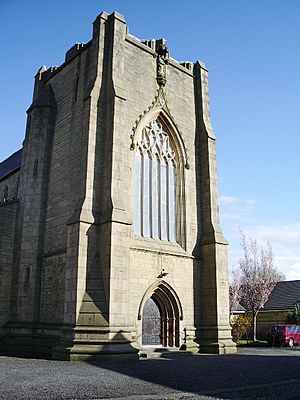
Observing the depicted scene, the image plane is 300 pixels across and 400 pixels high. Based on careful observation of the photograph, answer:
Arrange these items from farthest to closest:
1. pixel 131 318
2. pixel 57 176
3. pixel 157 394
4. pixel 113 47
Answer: pixel 57 176 < pixel 113 47 < pixel 131 318 < pixel 157 394

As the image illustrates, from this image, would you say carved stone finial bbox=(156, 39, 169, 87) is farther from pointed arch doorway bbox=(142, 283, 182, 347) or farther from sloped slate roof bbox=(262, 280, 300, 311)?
sloped slate roof bbox=(262, 280, 300, 311)

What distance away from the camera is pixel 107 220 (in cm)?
1505

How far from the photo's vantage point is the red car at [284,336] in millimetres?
25781

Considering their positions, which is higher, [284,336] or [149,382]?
[284,336]

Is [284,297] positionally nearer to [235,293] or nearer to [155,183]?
[235,293]

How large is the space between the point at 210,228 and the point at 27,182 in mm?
8969

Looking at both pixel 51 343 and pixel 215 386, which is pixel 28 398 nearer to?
pixel 215 386

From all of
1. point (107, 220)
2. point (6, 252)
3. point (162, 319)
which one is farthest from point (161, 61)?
point (162, 319)

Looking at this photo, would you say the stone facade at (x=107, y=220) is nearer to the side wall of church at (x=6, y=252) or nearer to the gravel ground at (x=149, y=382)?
the side wall of church at (x=6, y=252)

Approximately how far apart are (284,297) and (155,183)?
25.6 m

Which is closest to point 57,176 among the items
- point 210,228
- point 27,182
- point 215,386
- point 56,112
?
point 27,182

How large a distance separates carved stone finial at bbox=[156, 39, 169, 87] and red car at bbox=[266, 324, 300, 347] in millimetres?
16961

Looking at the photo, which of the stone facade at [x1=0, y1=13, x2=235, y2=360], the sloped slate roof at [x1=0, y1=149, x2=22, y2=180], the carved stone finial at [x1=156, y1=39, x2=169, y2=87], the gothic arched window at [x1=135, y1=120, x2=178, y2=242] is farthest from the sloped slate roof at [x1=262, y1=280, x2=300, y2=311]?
the sloped slate roof at [x1=0, y1=149, x2=22, y2=180]

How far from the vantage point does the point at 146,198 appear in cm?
1839
